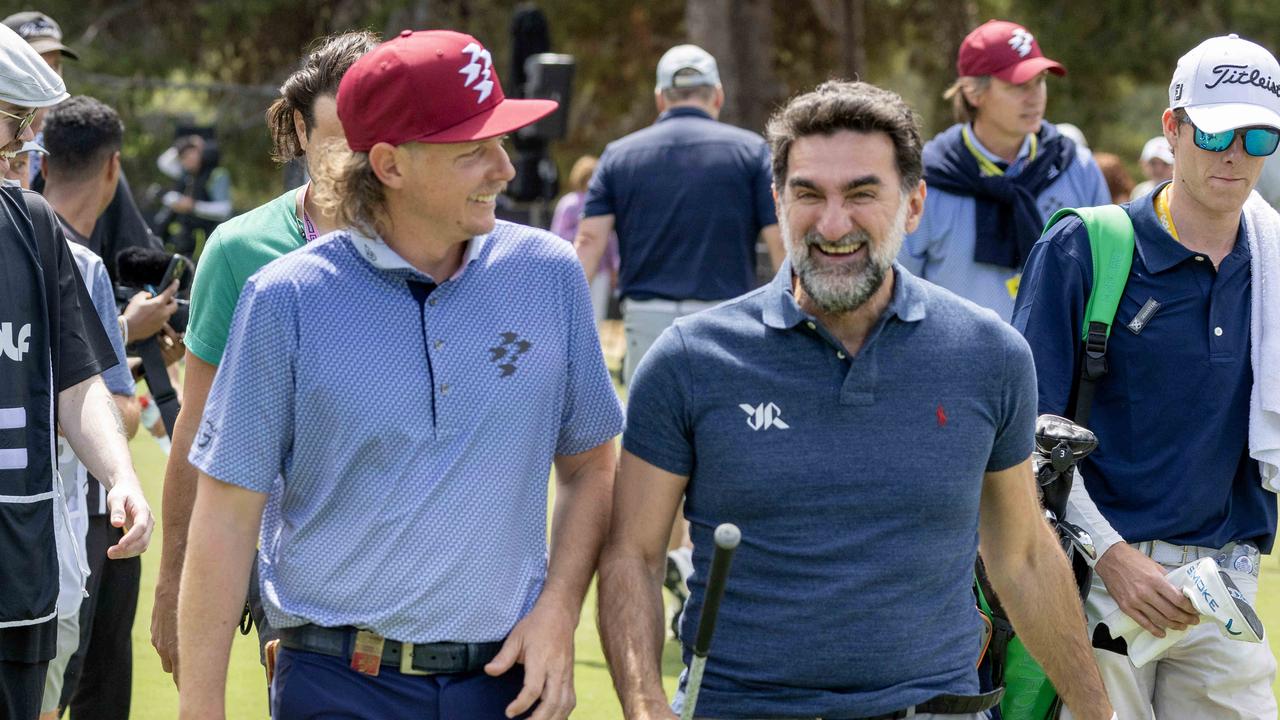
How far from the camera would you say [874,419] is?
10.2ft

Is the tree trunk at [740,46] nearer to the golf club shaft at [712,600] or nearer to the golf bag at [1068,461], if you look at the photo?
the golf bag at [1068,461]

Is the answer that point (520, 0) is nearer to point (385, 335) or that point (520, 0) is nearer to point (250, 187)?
point (250, 187)

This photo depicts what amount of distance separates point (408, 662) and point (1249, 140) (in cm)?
246

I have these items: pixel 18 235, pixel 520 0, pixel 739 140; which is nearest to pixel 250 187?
pixel 520 0

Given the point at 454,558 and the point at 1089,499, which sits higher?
the point at 454,558

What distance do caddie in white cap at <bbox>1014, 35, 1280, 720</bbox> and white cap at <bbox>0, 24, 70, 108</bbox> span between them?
2.38 metres

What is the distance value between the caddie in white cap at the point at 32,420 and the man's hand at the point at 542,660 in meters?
1.24

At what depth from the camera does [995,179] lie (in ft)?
21.2

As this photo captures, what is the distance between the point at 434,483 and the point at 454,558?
0.13 meters

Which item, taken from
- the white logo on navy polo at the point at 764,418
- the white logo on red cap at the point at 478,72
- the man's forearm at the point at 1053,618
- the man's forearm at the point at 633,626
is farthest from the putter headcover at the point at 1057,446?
the white logo on red cap at the point at 478,72

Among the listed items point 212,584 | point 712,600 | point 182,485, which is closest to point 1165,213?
point 712,600

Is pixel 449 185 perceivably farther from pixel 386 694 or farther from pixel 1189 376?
pixel 1189 376

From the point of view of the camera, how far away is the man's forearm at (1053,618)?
350 centimetres

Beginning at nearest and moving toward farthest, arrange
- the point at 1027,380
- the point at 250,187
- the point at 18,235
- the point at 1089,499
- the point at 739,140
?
1. the point at 1027,380
2. the point at 18,235
3. the point at 1089,499
4. the point at 739,140
5. the point at 250,187
